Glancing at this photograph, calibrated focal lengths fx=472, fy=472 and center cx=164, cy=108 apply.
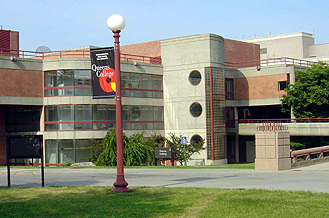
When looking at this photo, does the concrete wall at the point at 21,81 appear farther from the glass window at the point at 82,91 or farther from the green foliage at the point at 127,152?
the green foliage at the point at 127,152

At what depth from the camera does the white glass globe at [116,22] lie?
14.5m

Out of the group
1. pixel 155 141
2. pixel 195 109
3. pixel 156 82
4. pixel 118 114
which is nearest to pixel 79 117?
pixel 155 141

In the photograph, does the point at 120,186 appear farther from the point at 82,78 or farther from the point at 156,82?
the point at 156,82

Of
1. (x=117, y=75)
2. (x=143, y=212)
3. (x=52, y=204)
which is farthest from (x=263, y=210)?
(x=117, y=75)

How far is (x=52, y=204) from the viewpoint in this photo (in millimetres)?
12156

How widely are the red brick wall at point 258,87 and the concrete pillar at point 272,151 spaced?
2498 cm

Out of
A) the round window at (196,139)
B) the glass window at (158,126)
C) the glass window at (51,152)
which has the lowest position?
the glass window at (51,152)

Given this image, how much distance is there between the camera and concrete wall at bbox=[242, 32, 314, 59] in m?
85.1

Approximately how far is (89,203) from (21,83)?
29696mm

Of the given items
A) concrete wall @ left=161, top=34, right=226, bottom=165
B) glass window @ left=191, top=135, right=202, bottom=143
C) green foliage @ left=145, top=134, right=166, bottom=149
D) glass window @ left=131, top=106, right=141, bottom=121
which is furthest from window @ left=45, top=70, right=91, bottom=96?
glass window @ left=191, top=135, right=202, bottom=143

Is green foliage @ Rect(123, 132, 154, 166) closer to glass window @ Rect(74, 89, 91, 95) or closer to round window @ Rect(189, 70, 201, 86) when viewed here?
glass window @ Rect(74, 89, 91, 95)

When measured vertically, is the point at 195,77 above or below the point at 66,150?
above

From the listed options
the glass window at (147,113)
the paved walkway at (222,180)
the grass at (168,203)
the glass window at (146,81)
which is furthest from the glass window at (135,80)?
the grass at (168,203)

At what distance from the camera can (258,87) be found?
49312 mm
